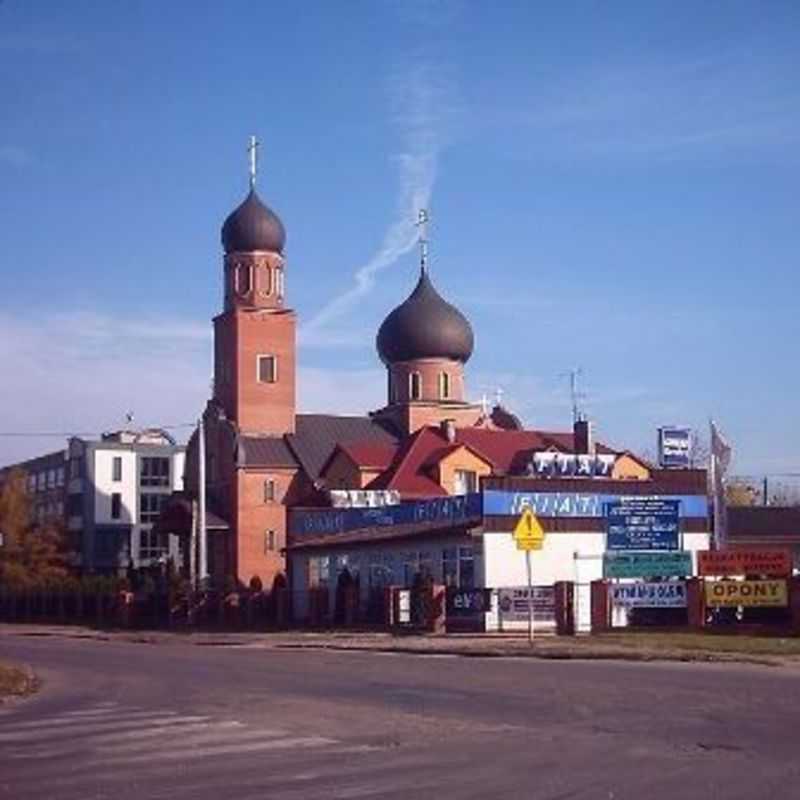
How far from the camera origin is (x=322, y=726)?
17.7 meters

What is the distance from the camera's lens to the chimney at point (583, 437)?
78875mm

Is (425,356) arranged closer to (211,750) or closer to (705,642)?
(705,642)

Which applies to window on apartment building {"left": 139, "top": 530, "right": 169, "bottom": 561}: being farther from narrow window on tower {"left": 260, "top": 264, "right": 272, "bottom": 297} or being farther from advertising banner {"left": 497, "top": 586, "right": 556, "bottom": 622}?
advertising banner {"left": 497, "top": 586, "right": 556, "bottom": 622}

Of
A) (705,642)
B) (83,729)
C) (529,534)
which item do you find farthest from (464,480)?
(83,729)

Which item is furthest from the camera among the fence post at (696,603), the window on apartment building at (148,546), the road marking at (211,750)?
the window on apartment building at (148,546)

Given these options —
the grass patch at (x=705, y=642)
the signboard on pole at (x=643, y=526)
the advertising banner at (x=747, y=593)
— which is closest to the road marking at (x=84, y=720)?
the grass patch at (x=705, y=642)

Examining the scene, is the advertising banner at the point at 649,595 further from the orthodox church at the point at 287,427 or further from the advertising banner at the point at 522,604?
the orthodox church at the point at 287,427

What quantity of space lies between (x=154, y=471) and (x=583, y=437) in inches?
1776

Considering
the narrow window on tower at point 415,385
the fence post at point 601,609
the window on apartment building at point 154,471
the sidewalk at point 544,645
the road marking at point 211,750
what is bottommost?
the sidewalk at point 544,645

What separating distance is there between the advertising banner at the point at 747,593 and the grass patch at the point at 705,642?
175 cm

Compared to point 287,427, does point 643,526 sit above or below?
below

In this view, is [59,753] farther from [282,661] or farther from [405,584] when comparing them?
[405,584]

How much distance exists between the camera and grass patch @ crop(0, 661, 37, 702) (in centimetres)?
2405

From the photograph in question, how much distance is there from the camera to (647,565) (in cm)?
4178
